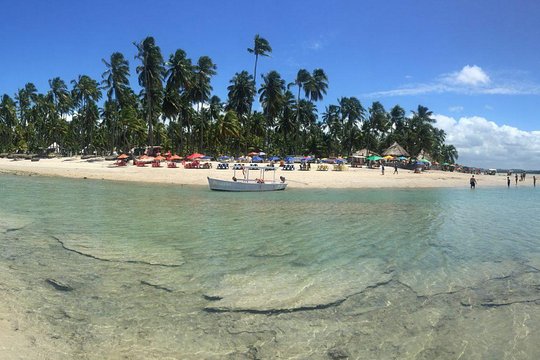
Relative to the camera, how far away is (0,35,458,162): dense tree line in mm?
65812

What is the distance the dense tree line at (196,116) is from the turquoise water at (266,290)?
173 ft

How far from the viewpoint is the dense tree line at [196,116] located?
65812 millimetres

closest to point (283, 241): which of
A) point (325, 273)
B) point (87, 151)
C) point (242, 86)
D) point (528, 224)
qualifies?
point (325, 273)

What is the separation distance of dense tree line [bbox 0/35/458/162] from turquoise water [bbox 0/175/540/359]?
52.7 m

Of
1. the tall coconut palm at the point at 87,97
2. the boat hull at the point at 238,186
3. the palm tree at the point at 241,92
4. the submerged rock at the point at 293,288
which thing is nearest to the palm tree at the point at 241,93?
the palm tree at the point at 241,92

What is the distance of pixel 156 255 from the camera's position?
34.4ft

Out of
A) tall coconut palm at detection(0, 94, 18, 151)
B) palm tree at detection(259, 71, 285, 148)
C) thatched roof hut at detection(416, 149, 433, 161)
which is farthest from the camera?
tall coconut palm at detection(0, 94, 18, 151)

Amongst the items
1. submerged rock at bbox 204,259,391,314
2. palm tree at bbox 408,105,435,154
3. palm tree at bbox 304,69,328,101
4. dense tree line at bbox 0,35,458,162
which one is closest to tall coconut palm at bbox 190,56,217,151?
dense tree line at bbox 0,35,458,162

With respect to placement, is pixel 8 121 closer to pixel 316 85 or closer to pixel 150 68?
pixel 150 68

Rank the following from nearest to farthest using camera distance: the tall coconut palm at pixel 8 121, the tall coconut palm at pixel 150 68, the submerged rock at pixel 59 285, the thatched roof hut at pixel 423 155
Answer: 1. the submerged rock at pixel 59 285
2. the tall coconut palm at pixel 150 68
3. the thatched roof hut at pixel 423 155
4. the tall coconut palm at pixel 8 121

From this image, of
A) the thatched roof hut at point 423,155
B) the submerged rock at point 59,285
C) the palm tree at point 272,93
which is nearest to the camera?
the submerged rock at point 59,285

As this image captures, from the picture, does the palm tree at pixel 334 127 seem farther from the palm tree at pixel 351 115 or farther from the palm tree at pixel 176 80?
the palm tree at pixel 176 80

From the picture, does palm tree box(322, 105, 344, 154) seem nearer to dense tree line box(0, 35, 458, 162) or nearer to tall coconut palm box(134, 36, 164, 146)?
dense tree line box(0, 35, 458, 162)

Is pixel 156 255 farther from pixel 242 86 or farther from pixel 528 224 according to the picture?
pixel 242 86
